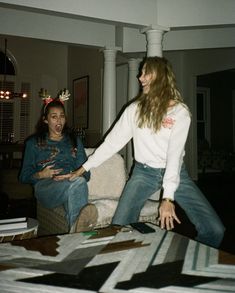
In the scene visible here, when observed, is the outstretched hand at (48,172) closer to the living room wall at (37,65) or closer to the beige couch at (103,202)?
the beige couch at (103,202)

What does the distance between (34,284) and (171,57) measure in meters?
7.54

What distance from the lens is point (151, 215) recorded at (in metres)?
2.56

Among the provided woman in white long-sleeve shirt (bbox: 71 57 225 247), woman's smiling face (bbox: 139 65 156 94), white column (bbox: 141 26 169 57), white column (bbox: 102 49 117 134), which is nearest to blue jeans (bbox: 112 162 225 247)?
woman in white long-sleeve shirt (bbox: 71 57 225 247)

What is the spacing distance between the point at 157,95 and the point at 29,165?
129 cm

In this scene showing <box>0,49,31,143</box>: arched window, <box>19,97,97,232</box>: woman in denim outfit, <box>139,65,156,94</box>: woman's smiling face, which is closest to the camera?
<box>139,65,156,94</box>: woman's smiling face

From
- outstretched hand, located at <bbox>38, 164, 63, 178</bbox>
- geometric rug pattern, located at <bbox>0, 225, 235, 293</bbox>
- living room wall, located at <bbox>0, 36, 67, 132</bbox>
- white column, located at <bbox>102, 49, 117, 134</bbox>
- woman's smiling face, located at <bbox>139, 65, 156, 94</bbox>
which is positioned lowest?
geometric rug pattern, located at <bbox>0, 225, 235, 293</bbox>

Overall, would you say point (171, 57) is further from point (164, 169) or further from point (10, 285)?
point (10, 285)

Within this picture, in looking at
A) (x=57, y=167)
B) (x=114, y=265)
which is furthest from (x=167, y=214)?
(x=57, y=167)

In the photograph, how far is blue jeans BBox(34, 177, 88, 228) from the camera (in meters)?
2.29

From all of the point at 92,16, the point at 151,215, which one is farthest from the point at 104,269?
the point at 92,16

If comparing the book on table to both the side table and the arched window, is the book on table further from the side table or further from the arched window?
the arched window

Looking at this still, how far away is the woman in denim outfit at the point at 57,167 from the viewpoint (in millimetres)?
2287

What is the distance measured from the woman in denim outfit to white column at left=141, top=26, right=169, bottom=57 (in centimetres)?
221

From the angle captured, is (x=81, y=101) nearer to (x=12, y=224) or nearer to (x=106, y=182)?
(x=106, y=182)
